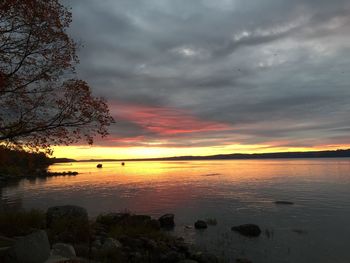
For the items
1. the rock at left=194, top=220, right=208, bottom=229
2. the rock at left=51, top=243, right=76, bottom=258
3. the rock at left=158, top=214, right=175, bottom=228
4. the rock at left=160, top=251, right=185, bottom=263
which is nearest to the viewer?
the rock at left=51, top=243, right=76, bottom=258

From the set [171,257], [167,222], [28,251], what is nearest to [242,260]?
[171,257]

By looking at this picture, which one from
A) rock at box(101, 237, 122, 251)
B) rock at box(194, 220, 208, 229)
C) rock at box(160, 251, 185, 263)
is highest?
rock at box(101, 237, 122, 251)

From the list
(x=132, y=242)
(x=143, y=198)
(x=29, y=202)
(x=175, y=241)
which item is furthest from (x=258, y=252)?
(x=29, y=202)

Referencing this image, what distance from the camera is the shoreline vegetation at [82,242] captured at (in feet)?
43.2

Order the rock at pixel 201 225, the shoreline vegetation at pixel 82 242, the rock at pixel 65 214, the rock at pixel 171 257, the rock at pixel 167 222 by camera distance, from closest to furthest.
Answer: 1. the shoreline vegetation at pixel 82 242
2. the rock at pixel 171 257
3. the rock at pixel 65 214
4. the rock at pixel 201 225
5. the rock at pixel 167 222

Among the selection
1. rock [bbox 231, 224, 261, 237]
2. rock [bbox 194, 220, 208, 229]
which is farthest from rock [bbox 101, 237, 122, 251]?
rock [bbox 194, 220, 208, 229]

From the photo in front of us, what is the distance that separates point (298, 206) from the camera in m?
46.2

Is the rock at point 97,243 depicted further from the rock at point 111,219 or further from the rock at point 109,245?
the rock at point 111,219

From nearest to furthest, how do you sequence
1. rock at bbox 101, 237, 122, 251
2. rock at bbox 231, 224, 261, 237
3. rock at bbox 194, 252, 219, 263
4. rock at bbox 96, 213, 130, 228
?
rock at bbox 101, 237, 122, 251 → rock at bbox 194, 252, 219, 263 → rock at bbox 231, 224, 261, 237 → rock at bbox 96, 213, 130, 228

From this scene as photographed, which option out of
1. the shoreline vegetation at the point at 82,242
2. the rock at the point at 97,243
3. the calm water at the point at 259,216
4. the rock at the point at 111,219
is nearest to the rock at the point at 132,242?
the shoreline vegetation at the point at 82,242

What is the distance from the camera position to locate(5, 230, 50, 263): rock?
41.8 ft

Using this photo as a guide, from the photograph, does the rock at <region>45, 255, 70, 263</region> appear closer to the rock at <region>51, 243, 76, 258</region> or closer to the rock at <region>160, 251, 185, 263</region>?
the rock at <region>51, 243, 76, 258</region>

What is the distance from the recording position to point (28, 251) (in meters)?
12.8

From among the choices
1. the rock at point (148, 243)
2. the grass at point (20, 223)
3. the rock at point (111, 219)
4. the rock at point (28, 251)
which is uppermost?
the rock at point (28, 251)
